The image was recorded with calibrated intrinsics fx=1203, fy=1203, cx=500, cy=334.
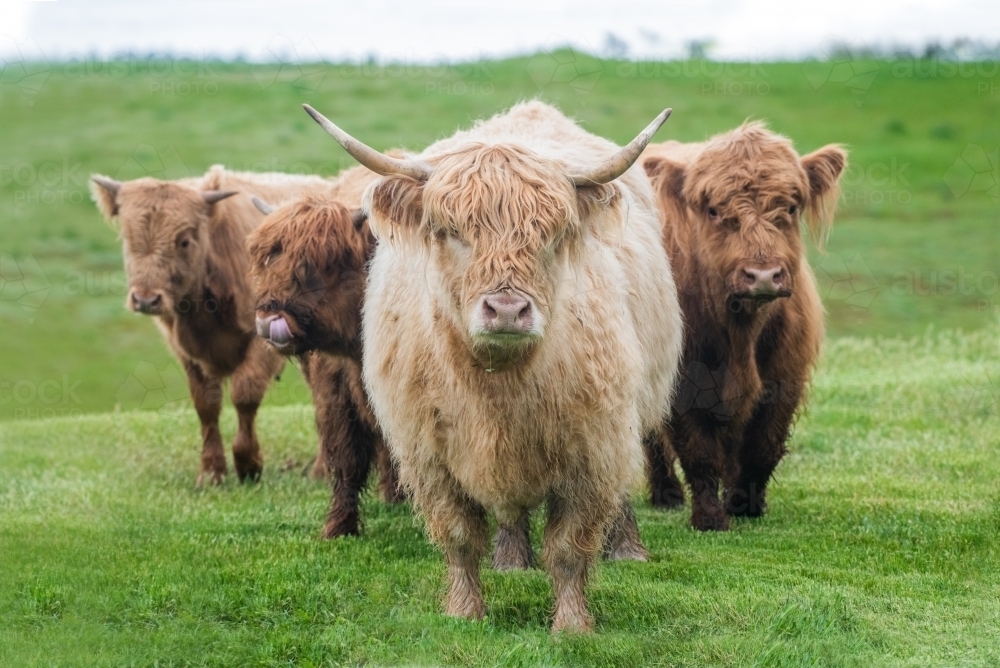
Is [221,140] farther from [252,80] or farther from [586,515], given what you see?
[586,515]

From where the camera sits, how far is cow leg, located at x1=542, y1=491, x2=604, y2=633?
15.2ft

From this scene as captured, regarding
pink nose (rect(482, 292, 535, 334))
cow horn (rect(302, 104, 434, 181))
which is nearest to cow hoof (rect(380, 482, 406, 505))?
cow horn (rect(302, 104, 434, 181))

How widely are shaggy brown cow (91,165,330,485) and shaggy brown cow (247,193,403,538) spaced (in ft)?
6.36

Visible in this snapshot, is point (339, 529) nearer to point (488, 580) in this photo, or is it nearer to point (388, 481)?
point (388, 481)

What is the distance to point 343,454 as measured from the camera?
6281 millimetres

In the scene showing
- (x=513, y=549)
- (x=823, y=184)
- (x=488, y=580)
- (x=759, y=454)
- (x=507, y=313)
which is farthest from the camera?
(x=759, y=454)

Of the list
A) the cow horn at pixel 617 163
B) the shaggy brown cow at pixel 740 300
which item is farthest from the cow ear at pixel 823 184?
the cow horn at pixel 617 163

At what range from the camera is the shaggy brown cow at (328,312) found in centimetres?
591

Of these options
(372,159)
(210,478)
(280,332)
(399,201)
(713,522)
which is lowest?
(210,478)

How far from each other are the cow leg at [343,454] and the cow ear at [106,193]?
2.87m

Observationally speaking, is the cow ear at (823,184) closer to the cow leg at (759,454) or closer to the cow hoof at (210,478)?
the cow leg at (759,454)

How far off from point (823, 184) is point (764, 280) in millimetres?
930

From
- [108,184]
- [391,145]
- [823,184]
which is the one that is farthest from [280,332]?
[391,145]

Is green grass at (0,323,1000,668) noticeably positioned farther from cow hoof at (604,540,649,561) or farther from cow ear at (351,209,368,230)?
cow ear at (351,209,368,230)
